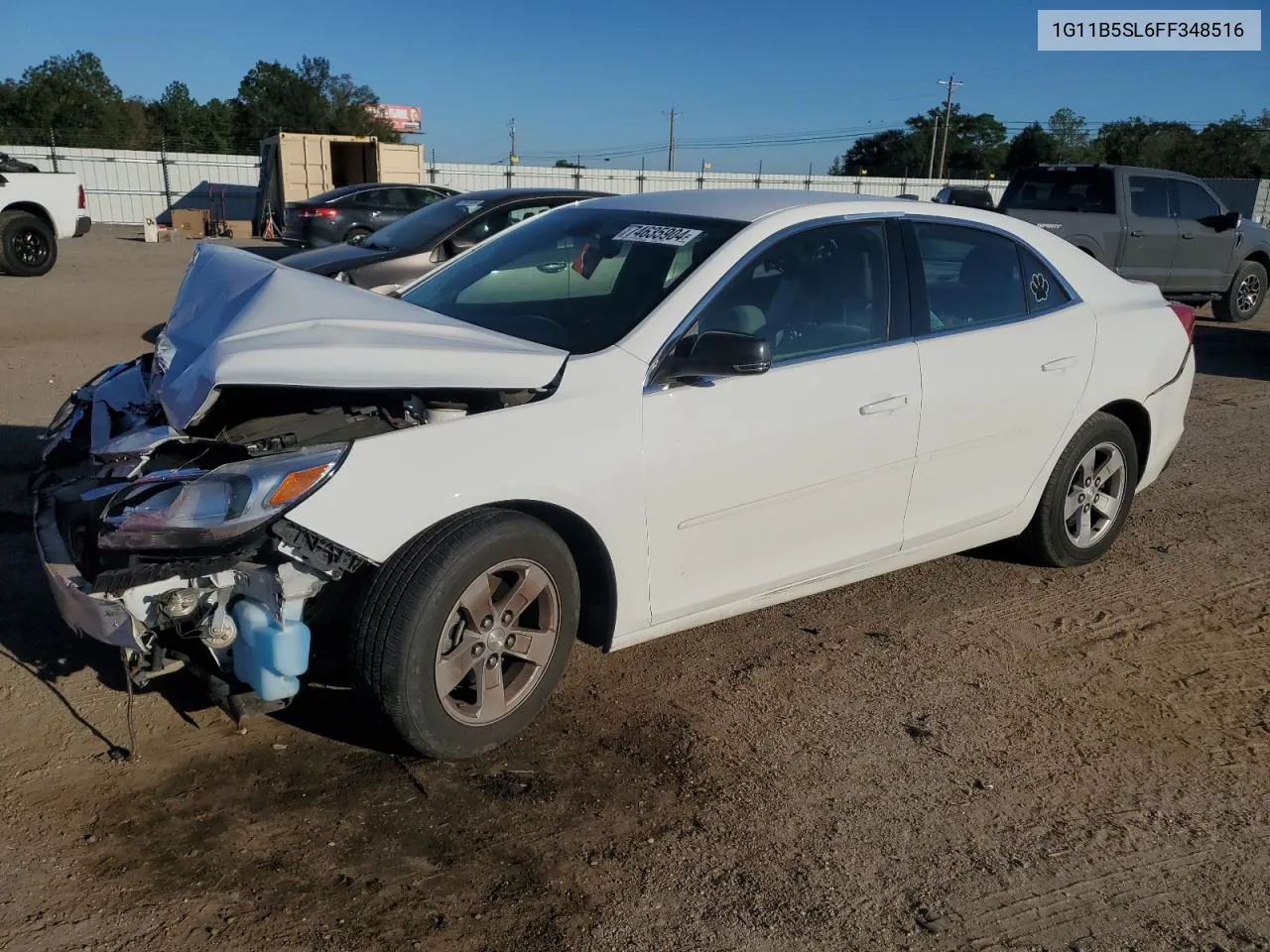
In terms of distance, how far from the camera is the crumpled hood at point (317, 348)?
2932 mm

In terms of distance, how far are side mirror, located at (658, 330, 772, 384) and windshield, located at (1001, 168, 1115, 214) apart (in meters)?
11.1

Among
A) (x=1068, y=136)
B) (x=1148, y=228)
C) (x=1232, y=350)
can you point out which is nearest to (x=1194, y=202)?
(x=1148, y=228)

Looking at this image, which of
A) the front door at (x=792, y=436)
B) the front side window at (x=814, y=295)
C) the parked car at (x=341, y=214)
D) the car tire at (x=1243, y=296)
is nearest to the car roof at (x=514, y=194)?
the front side window at (x=814, y=295)

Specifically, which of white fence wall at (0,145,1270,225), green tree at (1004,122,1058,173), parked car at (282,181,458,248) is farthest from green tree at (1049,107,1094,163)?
parked car at (282,181,458,248)

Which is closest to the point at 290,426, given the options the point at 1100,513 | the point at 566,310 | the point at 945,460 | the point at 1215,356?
the point at 566,310

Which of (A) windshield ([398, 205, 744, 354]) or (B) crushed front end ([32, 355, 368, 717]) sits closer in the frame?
(B) crushed front end ([32, 355, 368, 717])

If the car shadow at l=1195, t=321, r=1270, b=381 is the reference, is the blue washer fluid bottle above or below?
above

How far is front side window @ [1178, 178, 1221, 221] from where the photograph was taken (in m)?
13.0

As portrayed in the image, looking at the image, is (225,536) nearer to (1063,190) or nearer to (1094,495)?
(1094,495)

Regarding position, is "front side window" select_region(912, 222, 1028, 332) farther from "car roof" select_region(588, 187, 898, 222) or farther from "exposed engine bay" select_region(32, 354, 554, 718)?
"exposed engine bay" select_region(32, 354, 554, 718)

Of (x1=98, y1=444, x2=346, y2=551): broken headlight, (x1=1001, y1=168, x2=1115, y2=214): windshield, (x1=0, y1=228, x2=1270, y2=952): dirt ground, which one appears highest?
(x1=1001, y1=168, x2=1115, y2=214): windshield

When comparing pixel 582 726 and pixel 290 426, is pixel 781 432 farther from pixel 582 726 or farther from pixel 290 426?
pixel 290 426

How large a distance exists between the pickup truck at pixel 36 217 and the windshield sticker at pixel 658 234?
1309cm

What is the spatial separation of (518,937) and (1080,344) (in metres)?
3.42
